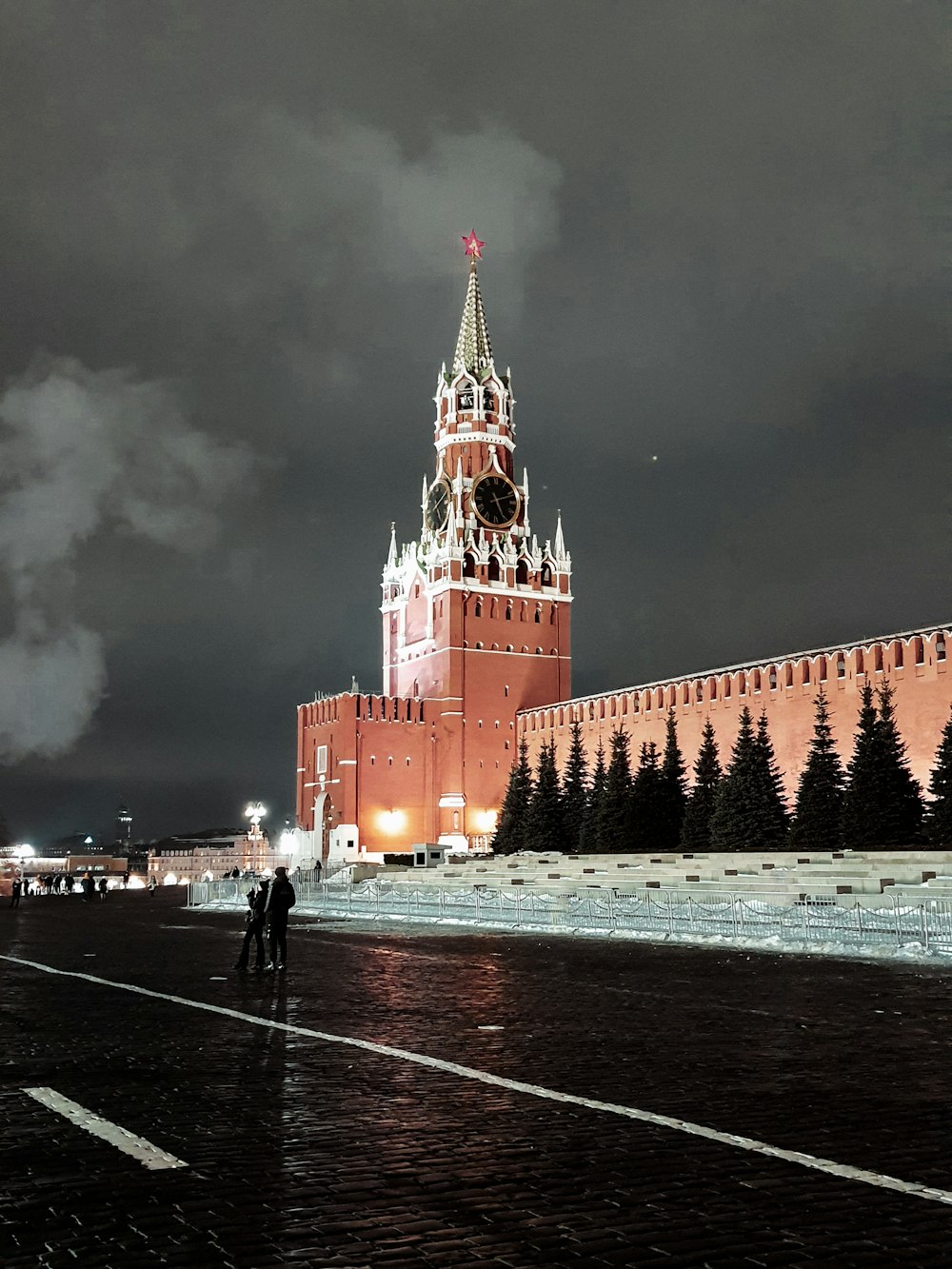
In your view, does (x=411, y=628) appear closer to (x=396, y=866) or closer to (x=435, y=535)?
(x=435, y=535)

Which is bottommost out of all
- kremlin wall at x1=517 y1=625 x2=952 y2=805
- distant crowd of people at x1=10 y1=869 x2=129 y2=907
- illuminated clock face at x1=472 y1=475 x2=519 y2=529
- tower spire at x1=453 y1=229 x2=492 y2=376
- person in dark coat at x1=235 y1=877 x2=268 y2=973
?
distant crowd of people at x1=10 y1=869 x2=129 y2=907

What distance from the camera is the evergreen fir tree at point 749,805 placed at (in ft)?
109

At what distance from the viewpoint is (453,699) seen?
184 feet

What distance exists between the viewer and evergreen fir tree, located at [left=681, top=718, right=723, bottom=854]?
3528 centimetres

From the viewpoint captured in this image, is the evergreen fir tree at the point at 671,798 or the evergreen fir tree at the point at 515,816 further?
the evergreen fir tree at the point at 515,816

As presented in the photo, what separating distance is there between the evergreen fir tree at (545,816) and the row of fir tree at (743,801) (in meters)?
0.03

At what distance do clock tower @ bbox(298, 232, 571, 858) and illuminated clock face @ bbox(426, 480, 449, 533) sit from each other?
107 millimetres

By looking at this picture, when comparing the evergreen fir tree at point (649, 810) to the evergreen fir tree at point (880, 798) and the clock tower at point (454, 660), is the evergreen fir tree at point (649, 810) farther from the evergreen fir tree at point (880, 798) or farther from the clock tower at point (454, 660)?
the clock tower at point (454, 660)

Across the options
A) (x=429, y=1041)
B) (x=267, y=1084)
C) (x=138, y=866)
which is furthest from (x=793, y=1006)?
(x=138, y=866)

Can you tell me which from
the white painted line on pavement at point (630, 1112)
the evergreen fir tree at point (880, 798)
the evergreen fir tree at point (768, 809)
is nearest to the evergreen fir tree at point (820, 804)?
the evergreen fir tree at point (880, 798)

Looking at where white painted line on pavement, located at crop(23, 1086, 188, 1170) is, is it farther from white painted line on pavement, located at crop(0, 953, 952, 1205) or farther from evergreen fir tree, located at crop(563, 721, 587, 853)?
evergreen fir tree, located at crop(563, 721, 587, 853)

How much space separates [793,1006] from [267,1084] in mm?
4755

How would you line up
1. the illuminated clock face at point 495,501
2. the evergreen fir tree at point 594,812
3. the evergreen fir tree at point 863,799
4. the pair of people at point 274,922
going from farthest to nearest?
the illuminated clock face at point 495,501, the evergreen fir tree at point 594,812, the evergreen fir tree at point 863,799, the pair of people at point 274,922

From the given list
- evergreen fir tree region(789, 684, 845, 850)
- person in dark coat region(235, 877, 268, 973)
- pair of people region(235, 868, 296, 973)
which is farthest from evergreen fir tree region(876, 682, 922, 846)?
pair of people region(235, 868, 296, 973)
